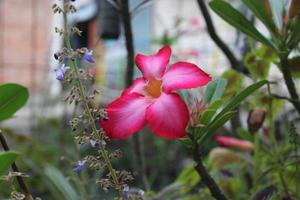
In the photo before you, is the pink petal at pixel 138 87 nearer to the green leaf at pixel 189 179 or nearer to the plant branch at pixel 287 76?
the plant branch at pixel 287 76

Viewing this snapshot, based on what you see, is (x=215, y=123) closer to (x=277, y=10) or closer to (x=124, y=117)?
(x=124, y=117)

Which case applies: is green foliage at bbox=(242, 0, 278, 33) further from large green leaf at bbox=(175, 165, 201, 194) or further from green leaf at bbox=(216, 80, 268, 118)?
large green leaf at bbox=(175, 165, 201, 194)

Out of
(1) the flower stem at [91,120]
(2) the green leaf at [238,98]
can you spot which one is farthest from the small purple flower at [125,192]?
(2) the green leaf at [238,98]

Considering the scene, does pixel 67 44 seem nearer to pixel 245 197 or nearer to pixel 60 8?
pixel 60 8

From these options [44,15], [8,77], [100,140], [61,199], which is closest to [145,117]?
[100,140]

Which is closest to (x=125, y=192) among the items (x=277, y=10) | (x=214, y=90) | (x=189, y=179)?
(x=214, y=90)

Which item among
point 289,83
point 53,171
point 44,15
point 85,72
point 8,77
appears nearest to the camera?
point 85,72

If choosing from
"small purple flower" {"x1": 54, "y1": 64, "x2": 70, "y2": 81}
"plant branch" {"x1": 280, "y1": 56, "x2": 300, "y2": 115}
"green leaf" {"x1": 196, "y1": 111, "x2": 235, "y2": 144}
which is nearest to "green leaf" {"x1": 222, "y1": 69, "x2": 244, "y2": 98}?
"plant branch" {"x1": 280, "y1": 56, "x2": 300, "y2": 115}
